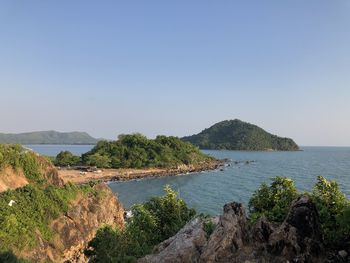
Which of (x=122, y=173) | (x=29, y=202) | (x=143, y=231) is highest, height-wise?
(x=29, y=202)

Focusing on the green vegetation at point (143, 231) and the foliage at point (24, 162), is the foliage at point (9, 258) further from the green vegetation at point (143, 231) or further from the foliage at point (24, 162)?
the foliage at point (24, 162)

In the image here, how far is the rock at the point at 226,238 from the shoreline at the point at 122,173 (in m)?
83.3

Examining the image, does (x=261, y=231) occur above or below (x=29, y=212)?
above

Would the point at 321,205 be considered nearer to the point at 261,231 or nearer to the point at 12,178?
the point at 261,231

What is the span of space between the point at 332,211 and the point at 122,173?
360 feet

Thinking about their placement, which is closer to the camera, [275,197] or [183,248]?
[183,248]

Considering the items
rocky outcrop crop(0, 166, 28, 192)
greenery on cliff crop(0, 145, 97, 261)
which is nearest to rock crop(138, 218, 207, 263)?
greenery on cliff crop(0, 145, 97, 261)

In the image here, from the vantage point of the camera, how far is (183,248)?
72.1 ft

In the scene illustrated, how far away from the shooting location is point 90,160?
137625mm

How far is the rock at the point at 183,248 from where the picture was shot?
70.3ft

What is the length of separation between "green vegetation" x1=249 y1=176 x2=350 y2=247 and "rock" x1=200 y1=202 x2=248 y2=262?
322 centimetres

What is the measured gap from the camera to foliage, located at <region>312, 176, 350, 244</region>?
69.4 feet

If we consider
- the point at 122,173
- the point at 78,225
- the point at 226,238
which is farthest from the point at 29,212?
the point at 122,173

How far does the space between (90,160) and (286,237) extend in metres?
123
